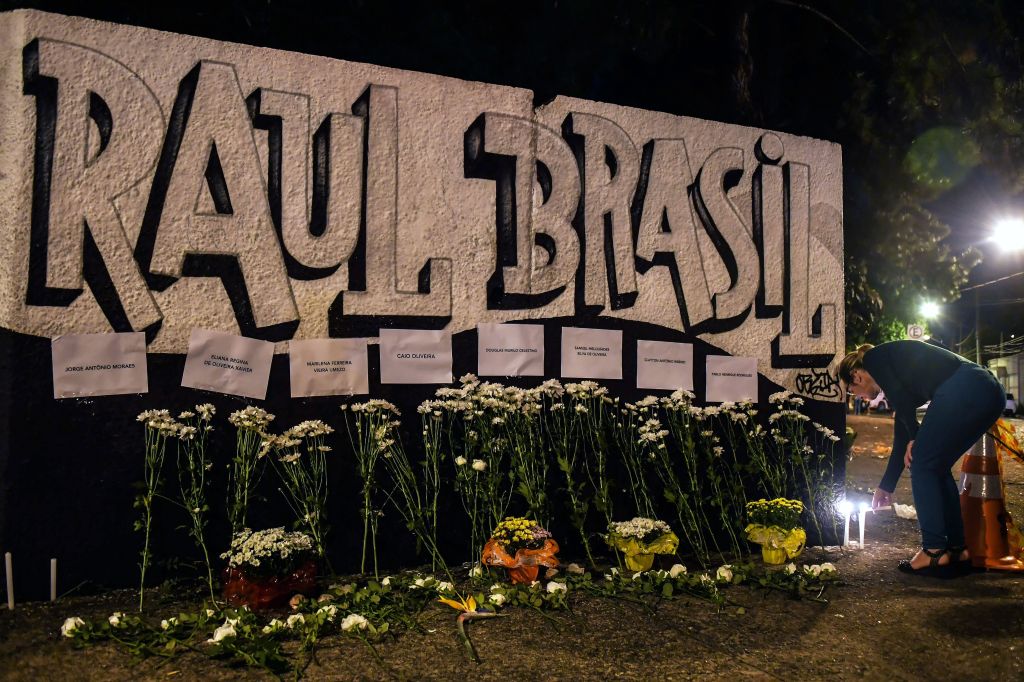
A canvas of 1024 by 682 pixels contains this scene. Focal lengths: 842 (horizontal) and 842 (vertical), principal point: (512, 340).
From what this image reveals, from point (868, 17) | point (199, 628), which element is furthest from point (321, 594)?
point (868, 17)

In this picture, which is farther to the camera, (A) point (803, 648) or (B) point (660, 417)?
(B) point (660, 417)

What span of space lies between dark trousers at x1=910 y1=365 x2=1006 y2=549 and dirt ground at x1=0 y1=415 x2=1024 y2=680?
42 centimetres

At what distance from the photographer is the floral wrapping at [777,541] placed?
5562 millimetres

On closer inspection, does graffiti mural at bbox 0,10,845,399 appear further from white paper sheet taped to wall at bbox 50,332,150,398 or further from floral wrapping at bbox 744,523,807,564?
floral wrapping at bbox 744,523,807,564

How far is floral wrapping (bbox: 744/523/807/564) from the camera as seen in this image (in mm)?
5562

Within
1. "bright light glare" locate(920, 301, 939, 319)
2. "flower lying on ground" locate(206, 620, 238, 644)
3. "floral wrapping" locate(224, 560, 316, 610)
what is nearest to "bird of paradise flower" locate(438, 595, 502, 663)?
"floral wrapping" locate(224, 560, 316, 610)

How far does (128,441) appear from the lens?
184 inches

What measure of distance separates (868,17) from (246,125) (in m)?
8.12

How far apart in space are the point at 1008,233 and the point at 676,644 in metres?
14.3

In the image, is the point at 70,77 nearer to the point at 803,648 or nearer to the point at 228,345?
the point at 228,345

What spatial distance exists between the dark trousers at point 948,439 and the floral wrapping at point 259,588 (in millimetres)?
3762

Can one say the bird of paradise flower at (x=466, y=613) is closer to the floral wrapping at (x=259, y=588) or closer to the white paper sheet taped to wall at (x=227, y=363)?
the floral wrapping at (x=259, y=588)

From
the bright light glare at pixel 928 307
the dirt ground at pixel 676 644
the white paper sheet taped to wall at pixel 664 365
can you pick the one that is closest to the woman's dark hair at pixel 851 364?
the white paper sheet taped to wall at pixel 664 365
